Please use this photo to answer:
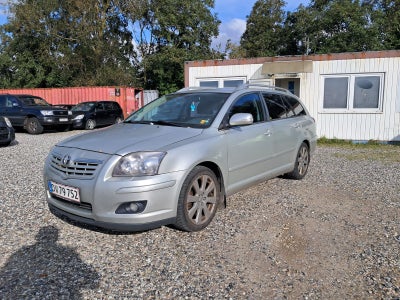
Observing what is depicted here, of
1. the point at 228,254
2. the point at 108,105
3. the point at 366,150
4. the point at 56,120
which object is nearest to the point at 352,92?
the point at 366,150

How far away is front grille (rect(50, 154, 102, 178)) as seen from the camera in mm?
3350

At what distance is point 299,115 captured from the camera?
6.24 meters

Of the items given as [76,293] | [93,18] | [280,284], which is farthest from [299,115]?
[93,18]

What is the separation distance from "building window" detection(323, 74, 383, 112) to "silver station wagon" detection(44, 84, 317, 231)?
25.8 feet

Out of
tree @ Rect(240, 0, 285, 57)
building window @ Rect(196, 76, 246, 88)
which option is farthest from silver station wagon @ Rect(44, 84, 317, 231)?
tree @ Rect(240, 0, 285, 57)

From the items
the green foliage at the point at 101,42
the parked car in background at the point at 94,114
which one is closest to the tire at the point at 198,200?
the parked car in background at the point at 94,114

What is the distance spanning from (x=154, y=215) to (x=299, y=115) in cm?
391

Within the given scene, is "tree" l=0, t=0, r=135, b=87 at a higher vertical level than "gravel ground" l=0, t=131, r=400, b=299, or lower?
higher

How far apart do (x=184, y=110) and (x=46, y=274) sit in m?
2.58

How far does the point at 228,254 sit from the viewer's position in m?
3.41

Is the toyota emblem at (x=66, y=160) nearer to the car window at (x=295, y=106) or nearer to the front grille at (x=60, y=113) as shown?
the car window at (x=295, y=106)

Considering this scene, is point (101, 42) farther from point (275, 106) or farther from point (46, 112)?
point (275, 106)

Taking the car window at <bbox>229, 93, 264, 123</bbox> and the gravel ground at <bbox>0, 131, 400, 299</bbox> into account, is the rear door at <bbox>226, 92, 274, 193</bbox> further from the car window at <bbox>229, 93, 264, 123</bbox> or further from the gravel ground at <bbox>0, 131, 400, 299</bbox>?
the gravel ground at <bbox>0, 131, 400, 299</bbox>

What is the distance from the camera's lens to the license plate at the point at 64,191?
3408mm
